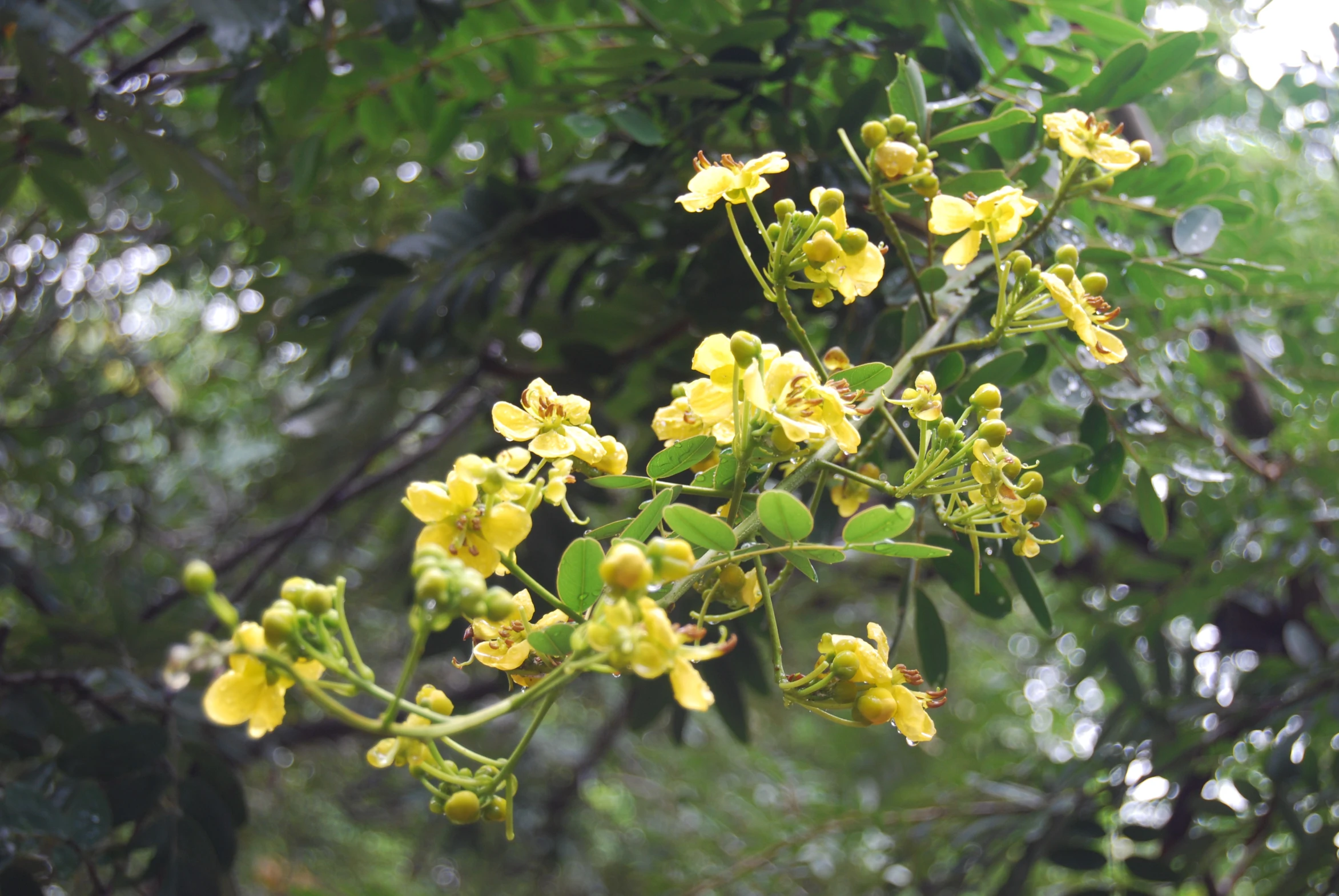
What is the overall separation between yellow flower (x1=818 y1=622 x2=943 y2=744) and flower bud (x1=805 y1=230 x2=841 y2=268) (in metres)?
0.36

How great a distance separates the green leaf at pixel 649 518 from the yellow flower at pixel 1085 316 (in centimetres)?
43

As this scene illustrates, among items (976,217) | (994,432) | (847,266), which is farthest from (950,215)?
(994,432)

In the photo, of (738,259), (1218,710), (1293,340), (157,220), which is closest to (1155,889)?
(1218,710)

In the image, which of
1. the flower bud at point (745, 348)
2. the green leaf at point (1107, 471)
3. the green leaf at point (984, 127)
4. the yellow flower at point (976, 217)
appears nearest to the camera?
the flower bud at point (745, 348)

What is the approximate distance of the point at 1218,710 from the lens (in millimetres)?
1969

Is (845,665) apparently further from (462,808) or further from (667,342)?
(667,342)

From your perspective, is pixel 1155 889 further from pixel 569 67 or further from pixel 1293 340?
pixel 569 67

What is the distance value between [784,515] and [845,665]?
147mm

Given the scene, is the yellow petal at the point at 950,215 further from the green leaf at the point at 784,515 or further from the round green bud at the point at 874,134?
the green leaf at the point at 784,515

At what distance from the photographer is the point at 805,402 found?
85 centimetres

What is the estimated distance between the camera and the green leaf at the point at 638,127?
4.94 feet

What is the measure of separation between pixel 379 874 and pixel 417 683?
1148 mm

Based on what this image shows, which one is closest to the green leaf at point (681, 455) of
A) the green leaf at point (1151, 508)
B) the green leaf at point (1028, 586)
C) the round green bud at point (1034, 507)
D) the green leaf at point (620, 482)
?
the green leaf at point (620, 482)

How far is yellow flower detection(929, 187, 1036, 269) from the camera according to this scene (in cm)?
101
